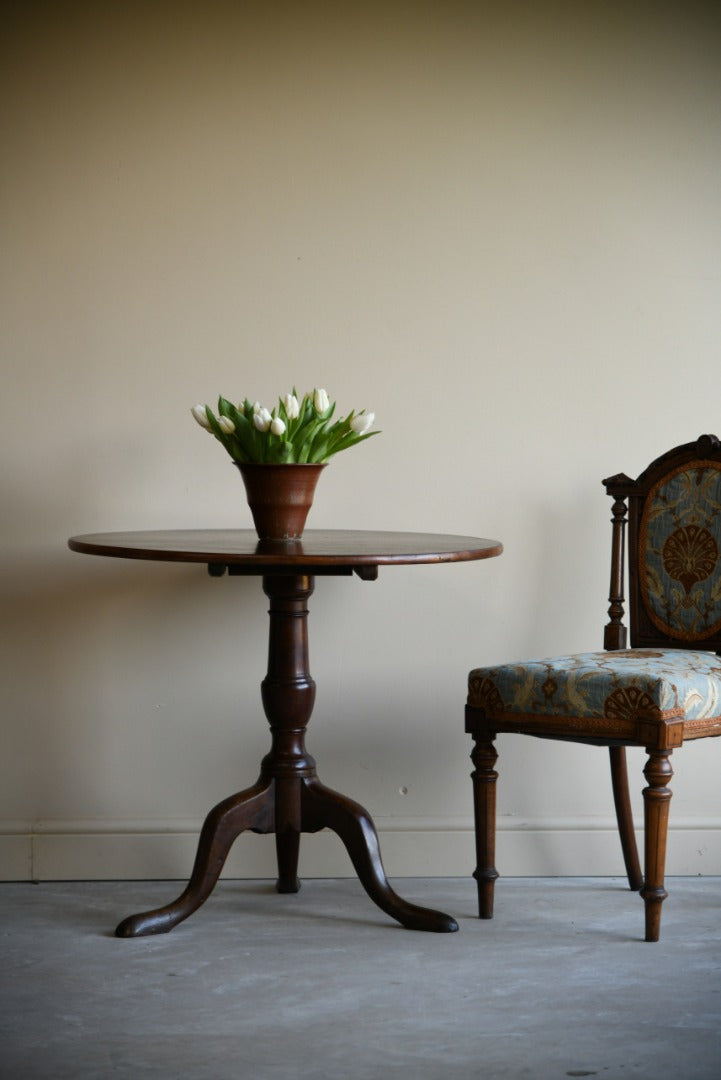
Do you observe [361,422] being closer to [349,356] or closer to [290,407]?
[290,407]

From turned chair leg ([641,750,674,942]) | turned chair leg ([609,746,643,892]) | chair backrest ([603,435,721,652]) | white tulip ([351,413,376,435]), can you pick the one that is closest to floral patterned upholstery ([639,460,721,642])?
chair backrest ([603,435,721,652])

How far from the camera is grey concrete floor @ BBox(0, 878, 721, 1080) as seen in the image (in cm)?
195

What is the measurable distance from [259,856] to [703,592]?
1.28 metres

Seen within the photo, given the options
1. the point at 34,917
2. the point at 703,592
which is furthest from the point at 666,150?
the point at 34,917

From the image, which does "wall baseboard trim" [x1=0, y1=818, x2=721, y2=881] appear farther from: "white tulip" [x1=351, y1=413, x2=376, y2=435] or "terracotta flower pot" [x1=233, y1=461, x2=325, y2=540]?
"white tulip" [x1=351, y1=413, x2=376, y2=435]

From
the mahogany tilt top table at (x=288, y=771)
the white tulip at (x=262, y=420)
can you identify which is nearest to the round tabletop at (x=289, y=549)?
the mahogany tilt top table at (x=288, y=771)

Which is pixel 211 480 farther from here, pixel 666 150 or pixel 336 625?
pixel 666 150

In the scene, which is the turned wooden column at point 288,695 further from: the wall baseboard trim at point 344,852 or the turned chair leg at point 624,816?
the turned chair leg at point 624,816

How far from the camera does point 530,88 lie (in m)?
3.11

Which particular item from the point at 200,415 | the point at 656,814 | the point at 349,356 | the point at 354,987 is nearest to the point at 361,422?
the point at 200,415

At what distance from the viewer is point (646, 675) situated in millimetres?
2455

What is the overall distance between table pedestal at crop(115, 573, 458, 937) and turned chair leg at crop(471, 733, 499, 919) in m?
0.13

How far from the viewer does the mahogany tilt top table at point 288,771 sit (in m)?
2.52

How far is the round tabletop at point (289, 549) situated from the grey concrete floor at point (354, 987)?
0.80 meters
